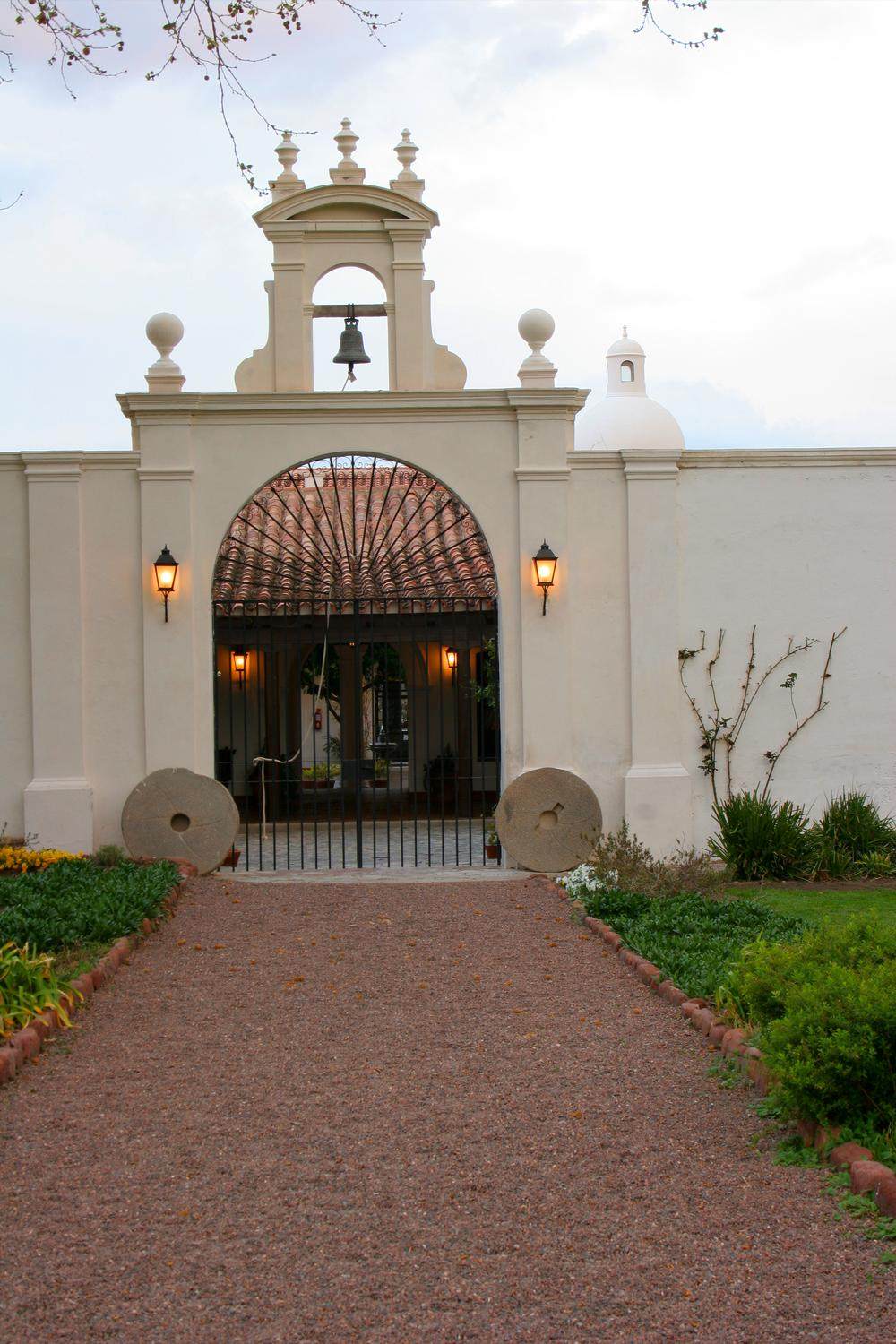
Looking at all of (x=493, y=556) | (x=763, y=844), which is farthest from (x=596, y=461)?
(x=763, y=844)

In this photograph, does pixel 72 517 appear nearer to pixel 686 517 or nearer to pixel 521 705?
pixel 521 705

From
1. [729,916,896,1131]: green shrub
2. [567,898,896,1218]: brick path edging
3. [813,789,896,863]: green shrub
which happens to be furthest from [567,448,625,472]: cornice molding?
[729,916,896,1131]: green shrub

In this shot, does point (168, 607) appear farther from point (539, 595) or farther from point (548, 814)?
point (548, 814)

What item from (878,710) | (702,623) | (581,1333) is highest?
(702,623)

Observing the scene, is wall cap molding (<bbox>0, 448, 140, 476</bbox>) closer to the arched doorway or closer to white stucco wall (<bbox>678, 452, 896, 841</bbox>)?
the arched doorway

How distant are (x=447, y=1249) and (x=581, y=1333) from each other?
57 centimetres

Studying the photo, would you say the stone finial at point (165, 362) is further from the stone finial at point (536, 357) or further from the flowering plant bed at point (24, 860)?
the flowering plant bed at point (24, 860)

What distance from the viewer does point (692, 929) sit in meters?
7.89

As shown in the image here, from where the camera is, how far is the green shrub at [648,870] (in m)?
9.23

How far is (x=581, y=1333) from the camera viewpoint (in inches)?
129

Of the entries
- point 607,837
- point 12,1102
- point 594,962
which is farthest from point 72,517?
point 12,1102

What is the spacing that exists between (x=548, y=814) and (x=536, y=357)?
3.97 meters

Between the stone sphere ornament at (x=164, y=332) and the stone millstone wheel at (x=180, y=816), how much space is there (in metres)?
3.66

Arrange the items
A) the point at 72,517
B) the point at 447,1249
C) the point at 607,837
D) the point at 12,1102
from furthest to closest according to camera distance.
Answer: the point at 72,517 < the point at 607,837 < the point at 12,1102 < the point at 447,1249
